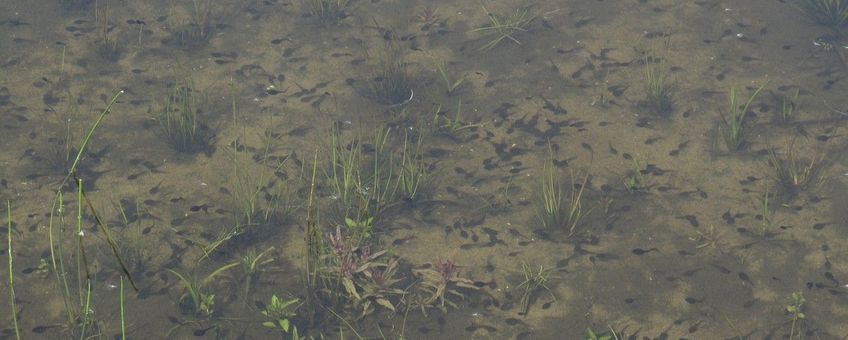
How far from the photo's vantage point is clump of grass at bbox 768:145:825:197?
7.42 meters

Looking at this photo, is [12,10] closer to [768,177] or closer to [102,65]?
[102,65]

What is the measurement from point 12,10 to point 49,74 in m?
1.52

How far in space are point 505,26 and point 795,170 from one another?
363 centimetres

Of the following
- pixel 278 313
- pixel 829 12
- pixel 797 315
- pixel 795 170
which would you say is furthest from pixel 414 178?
pixel 829 12

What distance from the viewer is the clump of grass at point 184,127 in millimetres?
7750

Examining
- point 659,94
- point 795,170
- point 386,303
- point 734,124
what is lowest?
point 386,303

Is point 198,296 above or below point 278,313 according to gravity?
above

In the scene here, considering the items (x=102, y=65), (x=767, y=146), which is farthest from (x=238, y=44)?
(x=767, y=146)

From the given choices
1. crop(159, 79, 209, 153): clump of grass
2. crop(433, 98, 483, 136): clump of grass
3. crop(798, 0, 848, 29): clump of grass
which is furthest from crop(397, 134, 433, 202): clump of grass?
crop(798, 0, 848, 29): clump of grass

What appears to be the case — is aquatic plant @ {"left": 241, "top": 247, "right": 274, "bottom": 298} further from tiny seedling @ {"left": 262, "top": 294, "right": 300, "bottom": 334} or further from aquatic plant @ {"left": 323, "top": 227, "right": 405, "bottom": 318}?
aquatic plant @ {"left": 323, "top": 227, "right": 405, "bottom": 318}

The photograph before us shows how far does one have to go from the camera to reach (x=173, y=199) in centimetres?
725

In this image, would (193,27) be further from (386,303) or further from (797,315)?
(797,315)

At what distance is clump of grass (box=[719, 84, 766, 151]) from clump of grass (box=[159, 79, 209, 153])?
17.6 ft

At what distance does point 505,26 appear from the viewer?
9.35 meters
